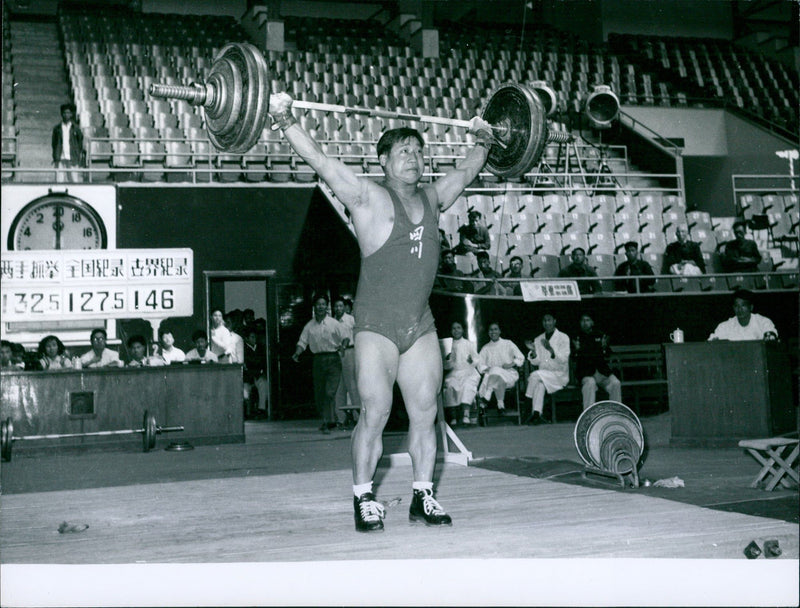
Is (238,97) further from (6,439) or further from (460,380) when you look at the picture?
(460,380)

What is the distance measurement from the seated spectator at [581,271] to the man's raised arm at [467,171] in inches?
273

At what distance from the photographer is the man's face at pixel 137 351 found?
8.66 metres

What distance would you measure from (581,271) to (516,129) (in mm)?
6814

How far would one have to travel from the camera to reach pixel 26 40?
48.6ft

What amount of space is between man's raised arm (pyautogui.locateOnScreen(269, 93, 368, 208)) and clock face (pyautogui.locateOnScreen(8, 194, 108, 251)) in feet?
24.7

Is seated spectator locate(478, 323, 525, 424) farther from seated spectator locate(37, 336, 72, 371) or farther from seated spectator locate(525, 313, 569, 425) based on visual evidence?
seated spectator locate(37, 336, 72, 371)

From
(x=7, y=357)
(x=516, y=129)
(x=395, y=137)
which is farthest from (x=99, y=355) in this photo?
(x=395, y=137)

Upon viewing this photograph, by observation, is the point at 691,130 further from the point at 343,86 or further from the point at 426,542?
the point at 426,542

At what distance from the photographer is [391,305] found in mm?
3633

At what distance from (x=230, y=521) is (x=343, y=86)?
39.1 feet

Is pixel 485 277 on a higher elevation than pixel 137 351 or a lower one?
higher

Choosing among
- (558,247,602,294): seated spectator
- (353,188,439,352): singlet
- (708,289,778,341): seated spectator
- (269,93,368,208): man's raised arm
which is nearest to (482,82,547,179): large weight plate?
(353,188,439,352): singlet

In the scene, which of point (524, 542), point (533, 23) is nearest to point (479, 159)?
point (524, 542)

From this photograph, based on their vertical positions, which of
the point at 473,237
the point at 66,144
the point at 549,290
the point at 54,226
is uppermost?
the point at 66,144
